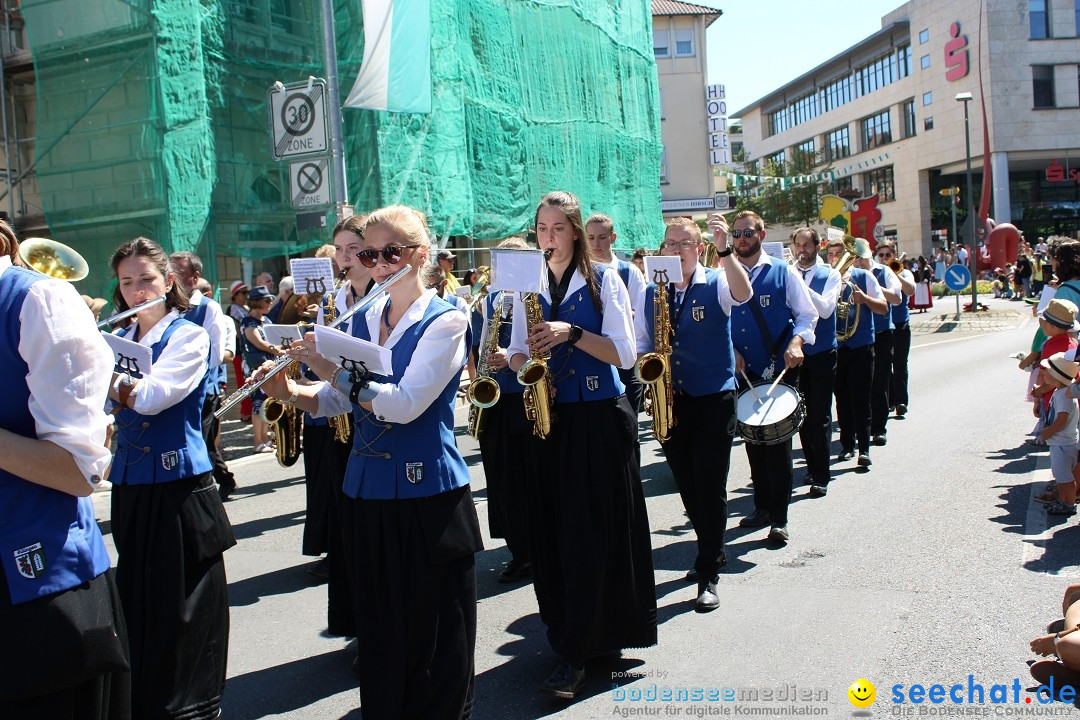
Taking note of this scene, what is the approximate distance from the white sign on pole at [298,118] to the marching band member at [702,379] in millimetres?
8349

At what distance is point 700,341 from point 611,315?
137cm

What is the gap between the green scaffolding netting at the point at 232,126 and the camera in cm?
1340

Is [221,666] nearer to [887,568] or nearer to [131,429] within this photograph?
[131,429]

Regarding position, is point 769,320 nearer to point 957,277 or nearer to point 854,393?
point 854,393

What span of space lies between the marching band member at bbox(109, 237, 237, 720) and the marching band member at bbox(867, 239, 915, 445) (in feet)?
23.4

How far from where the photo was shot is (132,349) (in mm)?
3863

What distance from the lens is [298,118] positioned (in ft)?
43.1

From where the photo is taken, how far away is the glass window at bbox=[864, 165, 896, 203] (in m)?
63.5

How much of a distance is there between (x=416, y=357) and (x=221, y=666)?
1601 mm

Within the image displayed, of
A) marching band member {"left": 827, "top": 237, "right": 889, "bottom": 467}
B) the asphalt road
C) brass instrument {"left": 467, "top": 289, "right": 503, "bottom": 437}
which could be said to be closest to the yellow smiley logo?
the asphalt road

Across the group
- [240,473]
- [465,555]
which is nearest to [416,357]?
[465,555]

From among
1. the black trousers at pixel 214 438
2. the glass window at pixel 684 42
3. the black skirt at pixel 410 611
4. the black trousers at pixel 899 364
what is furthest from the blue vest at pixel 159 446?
the glass window at pixel 684 42

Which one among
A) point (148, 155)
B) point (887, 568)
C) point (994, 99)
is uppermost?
point (994, 99)

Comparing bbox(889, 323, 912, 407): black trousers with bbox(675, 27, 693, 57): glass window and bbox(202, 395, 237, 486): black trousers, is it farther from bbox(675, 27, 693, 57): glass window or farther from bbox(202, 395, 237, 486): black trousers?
bbox(675, 27, 693, 57): glass window
